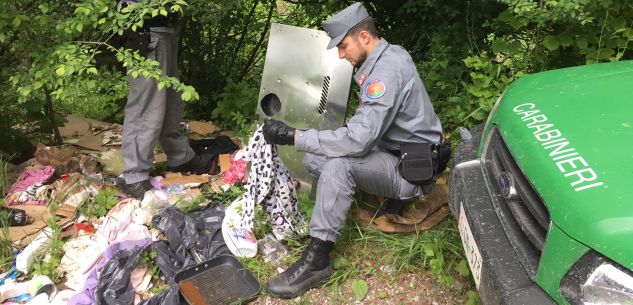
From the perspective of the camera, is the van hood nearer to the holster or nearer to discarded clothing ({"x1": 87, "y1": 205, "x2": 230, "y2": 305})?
the holster

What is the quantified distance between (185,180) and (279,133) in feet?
4.35

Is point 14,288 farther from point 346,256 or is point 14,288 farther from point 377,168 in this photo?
point 377,168

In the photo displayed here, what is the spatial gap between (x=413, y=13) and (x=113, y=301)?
3738 mm

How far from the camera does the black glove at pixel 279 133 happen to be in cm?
288

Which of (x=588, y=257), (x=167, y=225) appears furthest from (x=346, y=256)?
(x=588, y=257)

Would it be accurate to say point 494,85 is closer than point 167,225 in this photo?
No

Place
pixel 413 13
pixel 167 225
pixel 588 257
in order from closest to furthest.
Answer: pixel 588 257 < pixel 167 225 < pixel 413 13

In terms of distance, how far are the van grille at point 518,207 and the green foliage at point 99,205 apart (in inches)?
94.3

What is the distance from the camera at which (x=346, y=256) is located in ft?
10.3

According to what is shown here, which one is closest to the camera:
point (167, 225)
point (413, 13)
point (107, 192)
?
point (167, 225)

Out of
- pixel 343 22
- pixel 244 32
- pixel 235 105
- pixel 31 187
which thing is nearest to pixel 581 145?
pixel 343 22

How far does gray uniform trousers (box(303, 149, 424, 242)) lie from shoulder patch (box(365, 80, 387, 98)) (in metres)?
0.36

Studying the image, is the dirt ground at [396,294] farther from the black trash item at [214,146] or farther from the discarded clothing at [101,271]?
the black trash item at [214,146]

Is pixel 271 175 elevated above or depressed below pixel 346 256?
above
